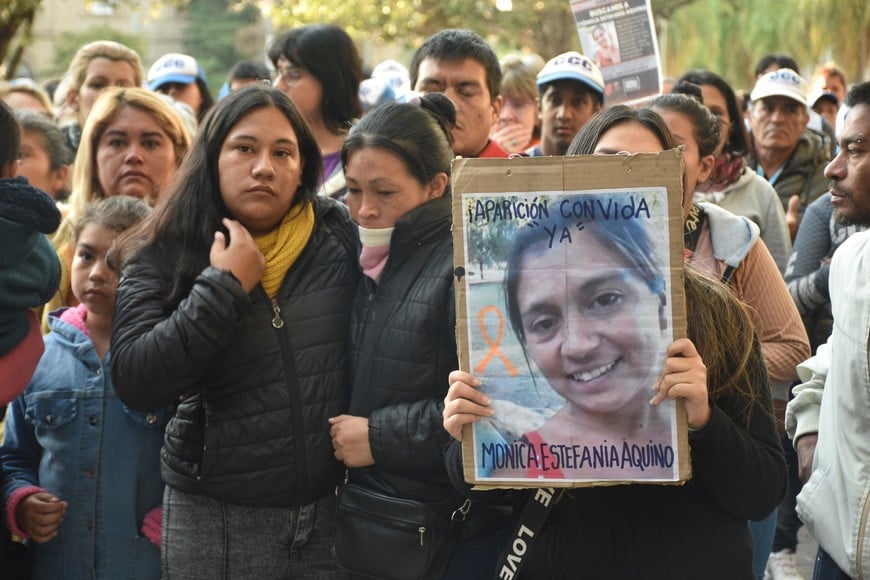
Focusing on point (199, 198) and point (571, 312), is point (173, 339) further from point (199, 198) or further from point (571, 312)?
point (571, 312)

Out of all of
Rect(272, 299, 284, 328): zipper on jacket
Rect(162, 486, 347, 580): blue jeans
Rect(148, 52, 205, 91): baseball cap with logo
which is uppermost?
Rect(148, 52, 205, 91): baseball cap with logo

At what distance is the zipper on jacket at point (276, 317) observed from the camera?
3.22 metres

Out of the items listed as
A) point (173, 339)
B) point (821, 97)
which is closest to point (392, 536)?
point (173, 339)

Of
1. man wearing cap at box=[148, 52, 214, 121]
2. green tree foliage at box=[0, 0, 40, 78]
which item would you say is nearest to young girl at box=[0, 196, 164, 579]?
man wearing cap at box=[148, 52, 214, 121]

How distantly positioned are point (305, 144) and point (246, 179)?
277 millimetres

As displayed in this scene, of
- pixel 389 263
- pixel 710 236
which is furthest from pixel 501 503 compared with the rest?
pixel 710 236

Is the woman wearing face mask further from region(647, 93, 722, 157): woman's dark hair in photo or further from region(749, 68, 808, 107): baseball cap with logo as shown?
region(749, 68, 808, 107): baseball cap with logo

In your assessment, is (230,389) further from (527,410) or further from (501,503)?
(527,410)

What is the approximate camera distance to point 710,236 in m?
3.80

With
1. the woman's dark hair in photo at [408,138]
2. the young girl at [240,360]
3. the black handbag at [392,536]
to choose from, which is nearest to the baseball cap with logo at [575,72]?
the woman's dark hair in photo at [408,138]

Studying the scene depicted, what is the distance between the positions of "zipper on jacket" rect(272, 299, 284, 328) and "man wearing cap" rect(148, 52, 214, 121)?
454 centimetres

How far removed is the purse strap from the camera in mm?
2727

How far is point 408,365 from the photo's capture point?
3107mm

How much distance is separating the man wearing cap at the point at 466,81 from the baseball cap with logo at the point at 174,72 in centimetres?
291
